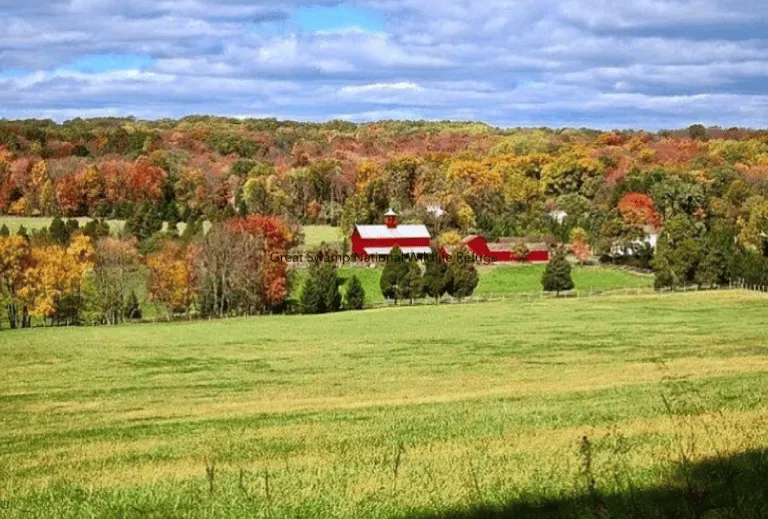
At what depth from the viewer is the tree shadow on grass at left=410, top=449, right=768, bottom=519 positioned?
7.92 m

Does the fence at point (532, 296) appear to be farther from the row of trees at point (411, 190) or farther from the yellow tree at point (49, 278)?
the row of trees at point (411, 190)

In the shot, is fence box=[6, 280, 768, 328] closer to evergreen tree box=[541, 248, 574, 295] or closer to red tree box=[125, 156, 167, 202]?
evergreen tree box=[541, 248, 574, 295]

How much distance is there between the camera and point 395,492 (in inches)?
387

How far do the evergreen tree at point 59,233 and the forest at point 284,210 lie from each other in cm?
34

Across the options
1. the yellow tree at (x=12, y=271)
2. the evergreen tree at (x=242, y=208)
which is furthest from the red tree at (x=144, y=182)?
the yellow tree at (x=12, y=271)

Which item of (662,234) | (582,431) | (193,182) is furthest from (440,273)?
(582,431)

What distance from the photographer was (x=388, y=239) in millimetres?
119000

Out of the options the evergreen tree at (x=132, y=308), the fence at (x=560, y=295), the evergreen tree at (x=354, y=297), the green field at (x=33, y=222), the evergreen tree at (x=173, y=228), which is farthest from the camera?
the green field at (x=33, y=222)

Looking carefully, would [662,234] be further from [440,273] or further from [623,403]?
[623,403]

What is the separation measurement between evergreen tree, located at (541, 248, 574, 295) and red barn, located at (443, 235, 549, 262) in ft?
61.6

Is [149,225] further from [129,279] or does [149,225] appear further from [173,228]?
[129,279]

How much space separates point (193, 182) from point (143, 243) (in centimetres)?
3988

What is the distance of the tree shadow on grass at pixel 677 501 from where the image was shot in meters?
7.92

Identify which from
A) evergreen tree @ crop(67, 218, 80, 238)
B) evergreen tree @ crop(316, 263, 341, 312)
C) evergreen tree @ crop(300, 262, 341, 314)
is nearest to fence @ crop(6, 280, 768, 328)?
evergreen tree @ crop(316, 263, 341, 312)
